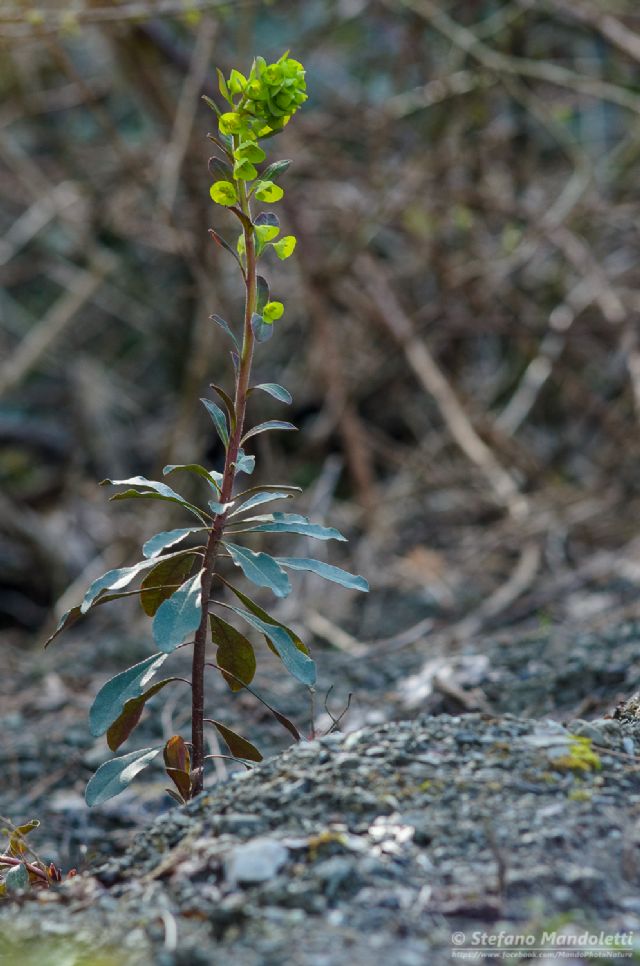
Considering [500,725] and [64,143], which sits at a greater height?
[64,143]

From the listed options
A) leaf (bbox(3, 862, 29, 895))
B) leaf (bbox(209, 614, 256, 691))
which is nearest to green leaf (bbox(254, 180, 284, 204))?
leaf (bbox(209, 614, 256, 691))

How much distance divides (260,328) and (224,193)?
0.57 ft

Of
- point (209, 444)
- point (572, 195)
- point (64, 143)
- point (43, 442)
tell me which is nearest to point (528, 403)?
point (572, 195)

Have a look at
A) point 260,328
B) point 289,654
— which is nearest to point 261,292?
point 260,328

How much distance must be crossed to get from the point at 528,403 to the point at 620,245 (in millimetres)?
1431

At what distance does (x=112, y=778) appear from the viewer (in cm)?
143

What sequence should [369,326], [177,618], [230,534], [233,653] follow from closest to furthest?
[177,618]
[230,534]
[233,653]
[369,326]

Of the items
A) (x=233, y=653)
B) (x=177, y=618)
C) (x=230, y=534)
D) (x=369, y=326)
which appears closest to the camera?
(x=177, y=618)

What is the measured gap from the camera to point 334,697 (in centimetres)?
256

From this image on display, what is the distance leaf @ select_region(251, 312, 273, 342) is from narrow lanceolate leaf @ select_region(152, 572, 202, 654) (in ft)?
1.07

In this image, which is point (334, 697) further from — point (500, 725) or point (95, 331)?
point (95, 331)

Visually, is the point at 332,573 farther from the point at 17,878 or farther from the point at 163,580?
the point at 17,878

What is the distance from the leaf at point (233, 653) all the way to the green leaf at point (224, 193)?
1.84 ft

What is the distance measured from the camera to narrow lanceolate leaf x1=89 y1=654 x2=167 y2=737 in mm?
1396
